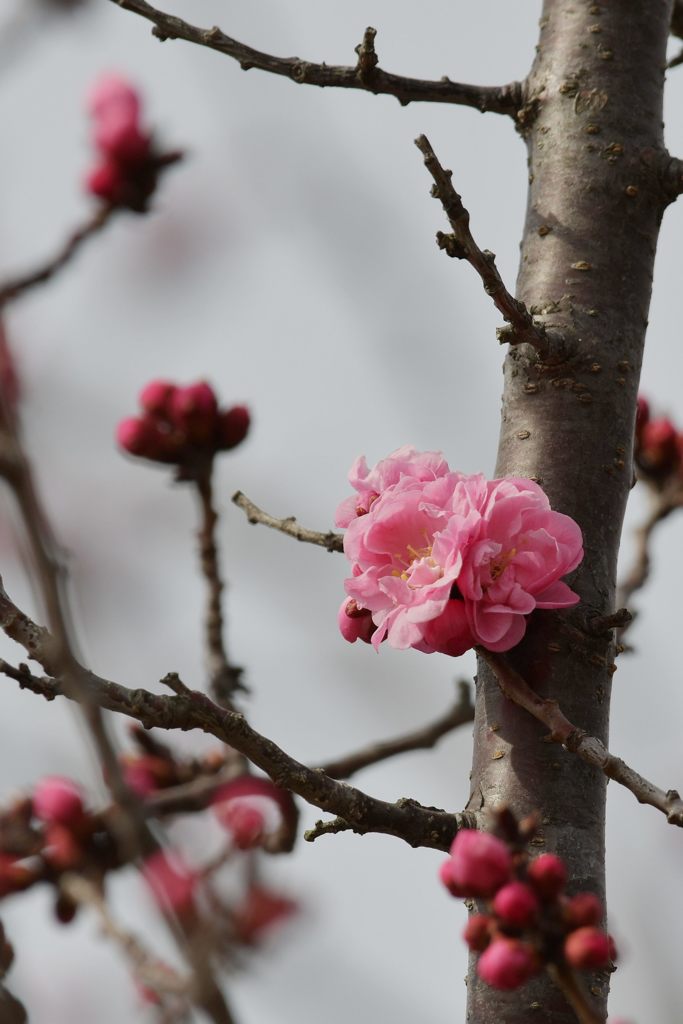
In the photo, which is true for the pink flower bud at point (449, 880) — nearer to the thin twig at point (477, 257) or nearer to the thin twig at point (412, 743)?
the thin twig at point (477, 257)

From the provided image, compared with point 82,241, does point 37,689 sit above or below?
below

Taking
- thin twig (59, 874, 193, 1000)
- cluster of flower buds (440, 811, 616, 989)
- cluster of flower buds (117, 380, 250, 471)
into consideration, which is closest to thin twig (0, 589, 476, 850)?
thin twig (59, 874, 193, 1000)

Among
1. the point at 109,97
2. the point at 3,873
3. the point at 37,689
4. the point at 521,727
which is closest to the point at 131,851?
the point at 37,689

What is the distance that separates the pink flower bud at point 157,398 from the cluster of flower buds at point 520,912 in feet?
8.26

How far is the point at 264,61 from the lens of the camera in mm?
2275

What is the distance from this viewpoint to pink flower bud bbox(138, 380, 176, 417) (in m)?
3.73

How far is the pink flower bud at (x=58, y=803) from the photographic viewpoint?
3.14 meters

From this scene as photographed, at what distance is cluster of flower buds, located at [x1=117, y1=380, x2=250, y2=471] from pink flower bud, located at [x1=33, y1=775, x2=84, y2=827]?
0.95 metres

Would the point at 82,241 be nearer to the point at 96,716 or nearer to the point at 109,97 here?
the point at 109,97

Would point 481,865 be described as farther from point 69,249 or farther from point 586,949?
point 69,249

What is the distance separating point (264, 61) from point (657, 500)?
221 cm

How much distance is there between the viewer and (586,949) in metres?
1.27

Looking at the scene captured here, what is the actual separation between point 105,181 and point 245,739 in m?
3.61

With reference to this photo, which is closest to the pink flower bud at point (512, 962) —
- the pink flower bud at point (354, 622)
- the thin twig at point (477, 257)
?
the pink flower bud at point (354, 622)
